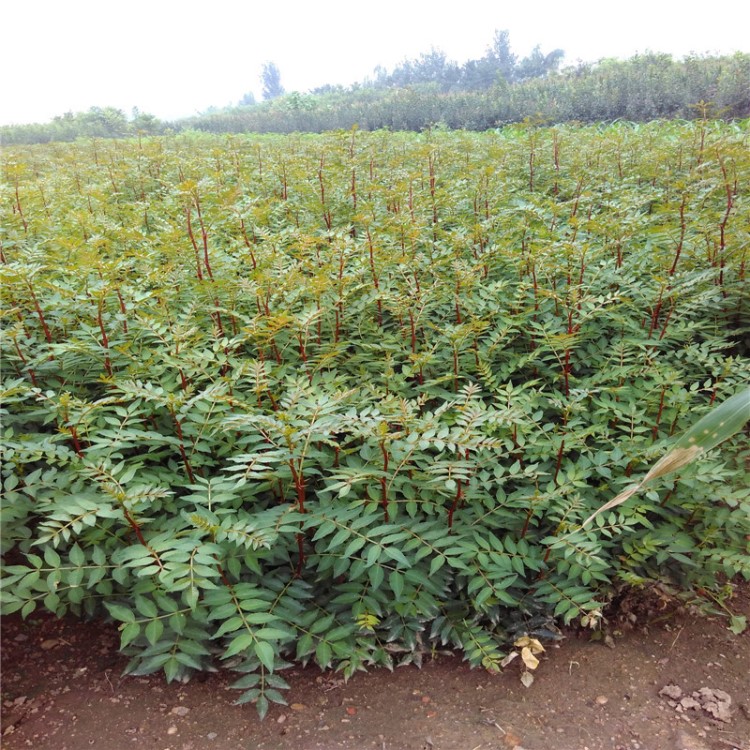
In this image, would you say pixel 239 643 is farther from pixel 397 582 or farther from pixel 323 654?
pixel 397 582

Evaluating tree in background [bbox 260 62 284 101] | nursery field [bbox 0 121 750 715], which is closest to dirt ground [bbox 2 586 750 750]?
nursery field [bbox 0 121 750 715]

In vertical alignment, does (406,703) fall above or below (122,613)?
below

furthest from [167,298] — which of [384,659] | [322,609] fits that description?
[384,659]

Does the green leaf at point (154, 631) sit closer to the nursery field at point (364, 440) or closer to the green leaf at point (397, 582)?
the nursery field at point (364, 440)

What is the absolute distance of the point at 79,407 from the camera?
6.80 ft

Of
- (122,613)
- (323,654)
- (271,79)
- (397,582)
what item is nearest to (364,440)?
(397,582)

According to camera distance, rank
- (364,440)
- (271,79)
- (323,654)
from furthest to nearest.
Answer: (271,79)
(364,440)
(323,654)

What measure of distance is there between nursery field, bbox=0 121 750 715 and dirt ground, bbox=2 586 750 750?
0.32 ft

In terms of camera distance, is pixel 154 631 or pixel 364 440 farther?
pixel 364 440

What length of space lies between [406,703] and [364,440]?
37.1 inches

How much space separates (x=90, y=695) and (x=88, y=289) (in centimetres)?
164

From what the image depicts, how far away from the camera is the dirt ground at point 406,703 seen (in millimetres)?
1811

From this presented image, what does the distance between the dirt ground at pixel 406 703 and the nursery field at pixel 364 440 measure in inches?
3.9

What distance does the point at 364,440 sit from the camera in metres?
2.36
